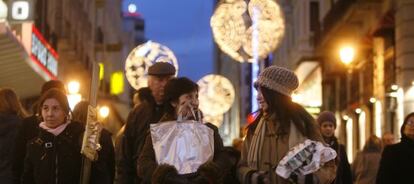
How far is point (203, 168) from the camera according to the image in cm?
599

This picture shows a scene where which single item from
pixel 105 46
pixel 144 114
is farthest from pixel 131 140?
pixel 105 46

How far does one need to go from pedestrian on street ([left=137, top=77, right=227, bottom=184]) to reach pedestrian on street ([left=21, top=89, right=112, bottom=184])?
46.5 inches

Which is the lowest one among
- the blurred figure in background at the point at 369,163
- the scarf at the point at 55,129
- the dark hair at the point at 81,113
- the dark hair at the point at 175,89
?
the blurred figure in background at the point at 369,163

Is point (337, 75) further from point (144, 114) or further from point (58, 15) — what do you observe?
point (144, 114)

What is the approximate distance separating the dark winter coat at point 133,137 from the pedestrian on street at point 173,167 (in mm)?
789

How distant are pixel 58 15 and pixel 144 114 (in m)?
27.9

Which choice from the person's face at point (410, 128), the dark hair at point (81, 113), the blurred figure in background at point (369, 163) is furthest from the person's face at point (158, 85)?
the blurred figure in background at point (369, 163)

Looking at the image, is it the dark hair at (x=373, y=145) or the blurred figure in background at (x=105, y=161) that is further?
the dark hair at (x=373, y=145)

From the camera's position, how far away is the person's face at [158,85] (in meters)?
7.27

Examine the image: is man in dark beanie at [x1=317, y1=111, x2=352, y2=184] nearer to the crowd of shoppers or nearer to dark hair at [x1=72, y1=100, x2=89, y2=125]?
the crowd of shoppers

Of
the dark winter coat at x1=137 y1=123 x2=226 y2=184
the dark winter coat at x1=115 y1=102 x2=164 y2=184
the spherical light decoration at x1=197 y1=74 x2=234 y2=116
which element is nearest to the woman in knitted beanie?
the dark winter coat at x1=137 y1=123 x2=226 y2=184

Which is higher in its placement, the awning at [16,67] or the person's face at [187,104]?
the awning at [16,67]

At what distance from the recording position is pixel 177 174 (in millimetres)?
5980

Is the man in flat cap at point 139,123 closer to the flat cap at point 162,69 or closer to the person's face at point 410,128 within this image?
the flat cap at point 162,69
